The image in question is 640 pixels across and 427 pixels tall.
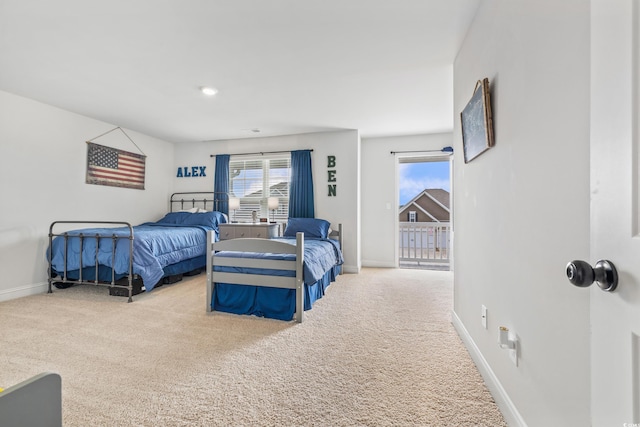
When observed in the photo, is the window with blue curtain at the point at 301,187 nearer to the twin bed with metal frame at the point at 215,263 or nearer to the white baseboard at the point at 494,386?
the twin bed with metal frame at the point at 215,263

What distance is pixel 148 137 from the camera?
202 inches

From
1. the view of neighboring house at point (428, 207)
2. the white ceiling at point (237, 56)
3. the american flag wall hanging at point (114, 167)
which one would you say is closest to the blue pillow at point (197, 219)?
the american flag wall hanging at point (114, 167)

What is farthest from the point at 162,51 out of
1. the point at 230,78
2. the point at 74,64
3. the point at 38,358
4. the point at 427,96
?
the point at 427,96

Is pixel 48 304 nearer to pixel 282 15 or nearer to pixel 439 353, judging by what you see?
pixel 282 15

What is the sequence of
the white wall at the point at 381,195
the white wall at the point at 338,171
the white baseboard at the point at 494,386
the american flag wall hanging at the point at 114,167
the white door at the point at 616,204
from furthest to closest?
the white wall at the point at 381,195 < the white wall at the point at 338,171 < the american flag wall hanging at the point at 114,167 < the white baseboard at the point at 494,386 < the white door at the point at 616,204

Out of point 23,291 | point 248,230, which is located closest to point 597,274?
point 248,230

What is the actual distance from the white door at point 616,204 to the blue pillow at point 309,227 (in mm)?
3775

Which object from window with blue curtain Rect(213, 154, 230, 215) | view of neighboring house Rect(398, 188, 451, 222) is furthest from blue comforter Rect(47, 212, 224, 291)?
view of neighboring house Rect(398, 188, 451, 222)

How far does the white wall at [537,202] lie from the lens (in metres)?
0.90

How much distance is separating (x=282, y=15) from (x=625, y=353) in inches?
91.1

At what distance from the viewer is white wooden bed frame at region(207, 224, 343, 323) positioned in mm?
2607

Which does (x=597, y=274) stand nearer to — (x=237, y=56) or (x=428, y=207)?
(x=237, y=56)

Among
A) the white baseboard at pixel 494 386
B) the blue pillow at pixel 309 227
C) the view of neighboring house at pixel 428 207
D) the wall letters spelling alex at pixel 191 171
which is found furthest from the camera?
the view of neighboring house at pixel 428 207

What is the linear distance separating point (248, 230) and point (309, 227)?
98cm
